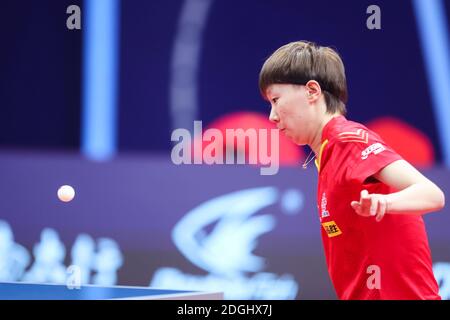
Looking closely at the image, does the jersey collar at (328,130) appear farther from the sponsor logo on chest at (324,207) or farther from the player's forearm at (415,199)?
the player's forearm at (415,199)

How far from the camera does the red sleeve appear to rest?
7.37 ft

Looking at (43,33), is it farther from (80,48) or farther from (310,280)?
(310,280)

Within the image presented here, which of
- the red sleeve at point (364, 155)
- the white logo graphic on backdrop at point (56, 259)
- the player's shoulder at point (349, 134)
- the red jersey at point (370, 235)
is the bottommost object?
the white logo graphic on backdrop at point (56, 259)

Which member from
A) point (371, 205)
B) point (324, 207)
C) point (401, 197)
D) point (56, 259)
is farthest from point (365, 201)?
point (56, 259)

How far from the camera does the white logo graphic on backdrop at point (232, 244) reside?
4.89 m

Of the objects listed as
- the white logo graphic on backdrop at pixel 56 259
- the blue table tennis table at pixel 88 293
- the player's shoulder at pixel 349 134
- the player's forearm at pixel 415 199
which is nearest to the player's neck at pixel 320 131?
the player's shoulder at pixel 349 134

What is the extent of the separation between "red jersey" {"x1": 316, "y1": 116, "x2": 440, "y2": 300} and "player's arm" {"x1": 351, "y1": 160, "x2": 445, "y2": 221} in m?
0.10

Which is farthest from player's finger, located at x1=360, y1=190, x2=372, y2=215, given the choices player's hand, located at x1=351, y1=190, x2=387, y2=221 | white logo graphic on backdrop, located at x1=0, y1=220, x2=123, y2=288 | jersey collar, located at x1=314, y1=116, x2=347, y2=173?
white logo graphic on backdrop, located at x1=0, y1=220, x2=123, y2=288

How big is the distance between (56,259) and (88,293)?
2.07m

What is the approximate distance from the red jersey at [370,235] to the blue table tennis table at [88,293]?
57 centimetres

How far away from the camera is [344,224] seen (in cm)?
240

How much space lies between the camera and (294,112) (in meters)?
2.60
